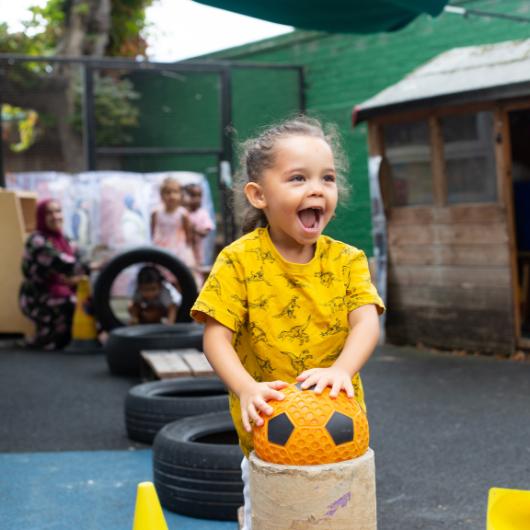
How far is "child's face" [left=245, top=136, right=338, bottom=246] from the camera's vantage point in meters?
2.75

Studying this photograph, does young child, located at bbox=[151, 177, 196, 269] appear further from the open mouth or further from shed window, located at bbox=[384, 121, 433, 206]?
the open mouth

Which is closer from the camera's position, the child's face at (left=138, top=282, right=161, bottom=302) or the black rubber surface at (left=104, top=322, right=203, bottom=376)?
the black rubber surface at (left=104, top=322, right=203, bottom=376)

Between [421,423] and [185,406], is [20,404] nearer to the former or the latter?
[185,406]

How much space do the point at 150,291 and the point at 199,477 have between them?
18.6 feet

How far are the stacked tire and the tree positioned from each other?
9923 mm

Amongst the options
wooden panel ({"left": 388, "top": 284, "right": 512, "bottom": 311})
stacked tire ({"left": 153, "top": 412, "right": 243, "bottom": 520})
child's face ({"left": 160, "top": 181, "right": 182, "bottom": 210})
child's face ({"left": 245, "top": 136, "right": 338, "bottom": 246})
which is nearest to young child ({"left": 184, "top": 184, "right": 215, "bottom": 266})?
child's face ({"left": 160, "top": 181, "right": 182, "bottom": 210})

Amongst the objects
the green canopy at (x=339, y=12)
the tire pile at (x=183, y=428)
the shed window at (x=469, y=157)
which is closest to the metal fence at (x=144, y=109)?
the shed window at (x=469, y=157)

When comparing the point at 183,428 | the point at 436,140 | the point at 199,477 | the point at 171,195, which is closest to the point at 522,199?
the point at 436,140

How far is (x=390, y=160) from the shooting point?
9.57m

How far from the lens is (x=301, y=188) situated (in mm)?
2758

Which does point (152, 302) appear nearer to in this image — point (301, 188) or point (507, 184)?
point (507, 184)

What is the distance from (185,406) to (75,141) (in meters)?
10.5

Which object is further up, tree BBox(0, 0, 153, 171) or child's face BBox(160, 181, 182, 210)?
tree BBox(0, 0, 153, 171)

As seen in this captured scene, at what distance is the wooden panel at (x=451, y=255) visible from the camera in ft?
28.1
